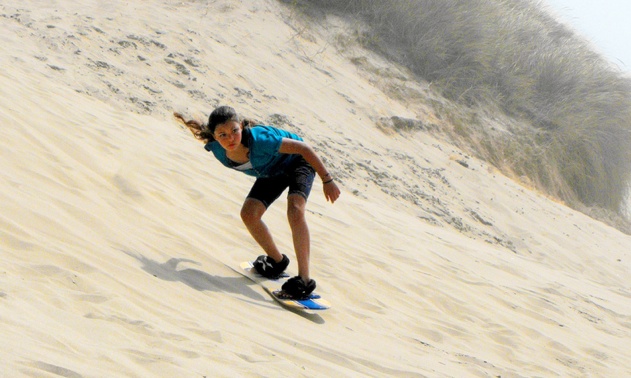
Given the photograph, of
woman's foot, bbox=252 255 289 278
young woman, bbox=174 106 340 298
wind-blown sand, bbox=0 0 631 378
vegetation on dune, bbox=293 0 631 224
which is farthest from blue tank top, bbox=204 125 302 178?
vegetation on dune, bbox=293 0 631 224

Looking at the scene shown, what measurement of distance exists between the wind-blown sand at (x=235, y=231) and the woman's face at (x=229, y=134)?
0.82 metres

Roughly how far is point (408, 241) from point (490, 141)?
7.36 meters

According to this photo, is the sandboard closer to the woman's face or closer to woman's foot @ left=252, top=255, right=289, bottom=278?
woman's foot @ left=252, top=255, right=289, bottom=278

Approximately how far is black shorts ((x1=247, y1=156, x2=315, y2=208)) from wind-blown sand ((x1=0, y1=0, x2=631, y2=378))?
0.56m

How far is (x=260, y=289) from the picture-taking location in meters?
5.00

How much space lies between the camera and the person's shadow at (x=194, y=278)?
4.57 metres

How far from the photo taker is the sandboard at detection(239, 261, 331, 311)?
186 inches

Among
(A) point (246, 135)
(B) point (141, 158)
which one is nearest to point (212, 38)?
(B) point (141, 158)

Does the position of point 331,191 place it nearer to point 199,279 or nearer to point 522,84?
Answer: point 199,279

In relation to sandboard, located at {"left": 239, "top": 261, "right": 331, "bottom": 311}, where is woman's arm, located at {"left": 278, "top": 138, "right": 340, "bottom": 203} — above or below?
above

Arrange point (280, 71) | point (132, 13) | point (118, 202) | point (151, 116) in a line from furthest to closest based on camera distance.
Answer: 1. point (280, 71)
2. point (132, 13)
3. point (151, 116)
4. point (118, 202)

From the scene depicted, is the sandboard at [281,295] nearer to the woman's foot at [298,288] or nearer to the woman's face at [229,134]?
the woman's foot at [298,288]

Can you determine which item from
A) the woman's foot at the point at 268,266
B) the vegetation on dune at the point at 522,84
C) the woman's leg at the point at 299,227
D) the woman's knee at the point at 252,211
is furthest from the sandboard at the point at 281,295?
the vegetation on dune at the point at 522,84

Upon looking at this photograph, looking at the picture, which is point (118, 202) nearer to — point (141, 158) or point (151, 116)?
point (141, 158)
